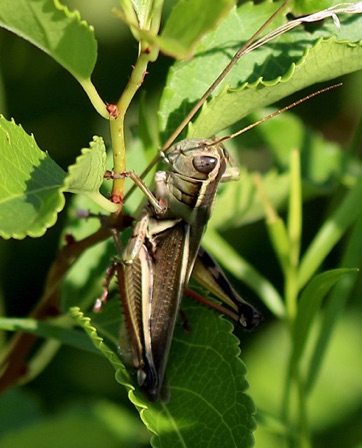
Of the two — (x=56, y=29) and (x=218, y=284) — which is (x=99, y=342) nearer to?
(x=218, y=284)

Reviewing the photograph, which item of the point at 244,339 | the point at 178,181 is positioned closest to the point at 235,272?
the point at 178,181

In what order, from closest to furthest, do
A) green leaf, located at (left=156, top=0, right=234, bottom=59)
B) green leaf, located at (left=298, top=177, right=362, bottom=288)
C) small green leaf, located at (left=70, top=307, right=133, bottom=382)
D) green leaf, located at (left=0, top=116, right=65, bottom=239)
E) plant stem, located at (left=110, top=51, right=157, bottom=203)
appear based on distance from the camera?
green leaf, located at (left=156, top=0, right=234, bottom=59)
green leaf, located at (left=0, top=116, right=65, bottom=239)
plant stem, located at (left=110, top=51, right=157, bottom=203)
small green leaf, located at (left=70, top=307, right=133, bottom=382)
green leaf, located at (left=298, top=177, right=362, bottom=288)

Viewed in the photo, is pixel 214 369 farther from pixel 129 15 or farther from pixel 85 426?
pixel 85 426

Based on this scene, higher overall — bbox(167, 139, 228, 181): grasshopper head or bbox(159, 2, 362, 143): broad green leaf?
bbox(159, 2, 362, 143): broad green leaf

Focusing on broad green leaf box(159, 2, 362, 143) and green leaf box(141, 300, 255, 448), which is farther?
broad green leaf box(159, 2, 362, 143)

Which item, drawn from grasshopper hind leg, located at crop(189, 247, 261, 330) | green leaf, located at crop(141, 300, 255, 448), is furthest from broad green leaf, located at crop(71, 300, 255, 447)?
grasshopper hind leg, located at crop(189, 247, 261, 330)

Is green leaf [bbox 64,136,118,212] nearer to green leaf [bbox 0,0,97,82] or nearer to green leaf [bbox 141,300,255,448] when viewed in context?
green leaf [bbox 0,0,97,82]
